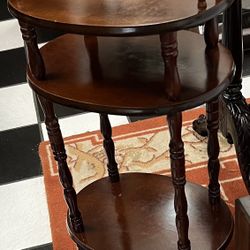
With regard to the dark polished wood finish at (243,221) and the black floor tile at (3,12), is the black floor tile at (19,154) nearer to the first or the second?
the dark polished wood finish at (243,221)

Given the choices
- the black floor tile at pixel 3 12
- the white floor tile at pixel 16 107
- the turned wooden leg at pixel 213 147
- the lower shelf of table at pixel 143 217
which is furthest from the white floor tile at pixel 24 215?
the black floor tile at pixel 3 12

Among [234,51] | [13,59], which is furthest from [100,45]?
[13,59]

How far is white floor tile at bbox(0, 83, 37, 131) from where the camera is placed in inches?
74.0

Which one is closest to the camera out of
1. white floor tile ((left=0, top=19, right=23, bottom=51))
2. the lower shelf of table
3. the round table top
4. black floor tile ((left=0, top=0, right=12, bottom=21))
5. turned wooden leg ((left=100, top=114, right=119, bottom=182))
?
the round table top

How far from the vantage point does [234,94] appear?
150 centimetres

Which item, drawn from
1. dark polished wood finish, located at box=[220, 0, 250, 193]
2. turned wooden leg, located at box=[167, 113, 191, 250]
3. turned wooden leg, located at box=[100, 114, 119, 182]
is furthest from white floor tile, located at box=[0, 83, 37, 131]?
turned wooden leg, located at box=[167, 113, 191, 250]

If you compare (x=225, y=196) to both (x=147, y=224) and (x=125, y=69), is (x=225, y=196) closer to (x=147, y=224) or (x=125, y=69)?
(x=147, y=224)

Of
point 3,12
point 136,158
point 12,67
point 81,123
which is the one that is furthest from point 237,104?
point 3,12

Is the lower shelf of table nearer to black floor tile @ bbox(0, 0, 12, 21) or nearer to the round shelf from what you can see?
the round shelf

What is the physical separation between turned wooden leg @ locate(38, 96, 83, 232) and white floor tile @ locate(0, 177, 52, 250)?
25 centimetres

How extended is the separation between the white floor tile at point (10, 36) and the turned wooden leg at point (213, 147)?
4.59 feet

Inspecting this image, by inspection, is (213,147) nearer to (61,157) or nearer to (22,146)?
(61,157)

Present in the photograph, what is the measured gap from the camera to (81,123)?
5.97ft

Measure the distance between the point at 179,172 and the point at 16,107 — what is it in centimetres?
112
